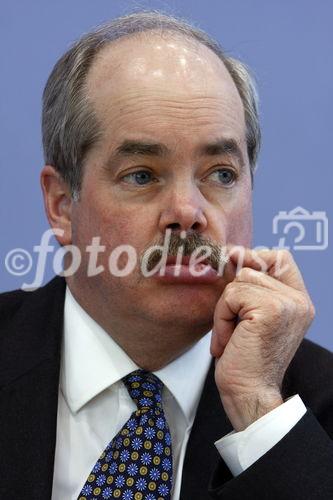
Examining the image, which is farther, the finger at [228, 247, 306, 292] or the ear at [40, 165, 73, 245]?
the ear at [40, 165, 73, 245]

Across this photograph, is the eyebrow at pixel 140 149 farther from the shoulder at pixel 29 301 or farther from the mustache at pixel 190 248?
the shoulder at pixel 29 301

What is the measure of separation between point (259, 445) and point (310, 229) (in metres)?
0.98

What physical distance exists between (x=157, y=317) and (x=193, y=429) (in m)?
0.24

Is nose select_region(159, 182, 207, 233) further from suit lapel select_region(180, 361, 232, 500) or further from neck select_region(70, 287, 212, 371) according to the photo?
suit lapel select_region(180, 361, 232, 500)

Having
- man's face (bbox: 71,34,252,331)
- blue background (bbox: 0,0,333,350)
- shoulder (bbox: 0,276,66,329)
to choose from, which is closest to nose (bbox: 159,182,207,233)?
man's face (bbox: 71,34,252,331)

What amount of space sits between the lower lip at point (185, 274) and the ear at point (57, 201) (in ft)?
1.18

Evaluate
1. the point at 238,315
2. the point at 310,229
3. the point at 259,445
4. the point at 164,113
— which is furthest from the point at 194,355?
the point at 310,229

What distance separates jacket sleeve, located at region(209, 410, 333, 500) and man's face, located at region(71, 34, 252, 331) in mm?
337

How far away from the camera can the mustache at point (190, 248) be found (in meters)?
1.91

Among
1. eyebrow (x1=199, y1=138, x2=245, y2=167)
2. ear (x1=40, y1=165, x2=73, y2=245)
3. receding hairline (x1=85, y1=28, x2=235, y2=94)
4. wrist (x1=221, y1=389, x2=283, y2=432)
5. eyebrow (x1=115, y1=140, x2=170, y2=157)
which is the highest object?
receding hairline (x1=85, y1=28, x2=235, y2=94)

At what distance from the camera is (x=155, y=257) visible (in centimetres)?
193

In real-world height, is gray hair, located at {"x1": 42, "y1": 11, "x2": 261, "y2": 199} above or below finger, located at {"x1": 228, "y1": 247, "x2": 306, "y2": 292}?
above

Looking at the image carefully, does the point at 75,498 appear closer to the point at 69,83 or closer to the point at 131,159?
the point at 131,159

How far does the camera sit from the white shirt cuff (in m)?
1.80
